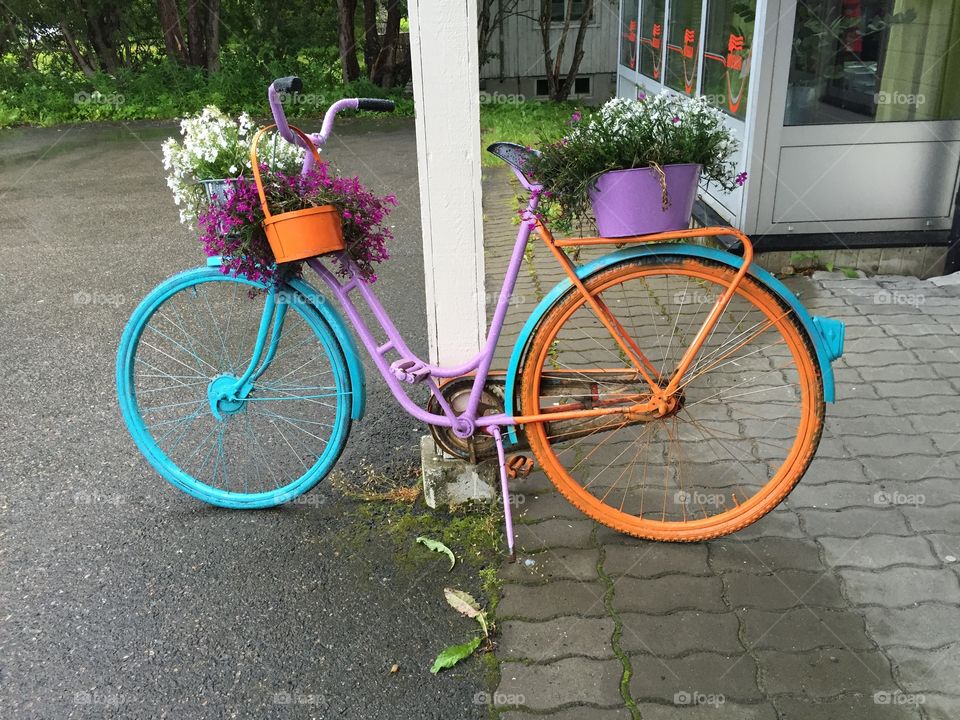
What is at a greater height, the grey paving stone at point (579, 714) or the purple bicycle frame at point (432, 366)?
the purple bicycle frame at point (432, 366)

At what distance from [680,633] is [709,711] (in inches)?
12.4

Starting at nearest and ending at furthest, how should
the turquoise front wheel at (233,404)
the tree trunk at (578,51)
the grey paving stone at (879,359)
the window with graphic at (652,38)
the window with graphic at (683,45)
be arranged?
the turquoise front wheel at (233,404) → the grey paving stone at (879,359) → the window with graphic at (683,45) → the window with graphic at (652,38) → the tree trunk at (578,51)

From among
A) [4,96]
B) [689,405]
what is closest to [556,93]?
[4,96]

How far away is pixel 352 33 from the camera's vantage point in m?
16.5

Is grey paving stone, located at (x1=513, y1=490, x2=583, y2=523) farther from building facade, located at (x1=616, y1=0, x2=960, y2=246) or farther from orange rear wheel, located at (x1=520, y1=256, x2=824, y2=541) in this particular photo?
building facade, located at (x1=616, y1=0, x2=960, y2=246)

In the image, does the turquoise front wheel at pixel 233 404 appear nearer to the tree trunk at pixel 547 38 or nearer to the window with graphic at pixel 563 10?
the tree trunk at pixel 547 38

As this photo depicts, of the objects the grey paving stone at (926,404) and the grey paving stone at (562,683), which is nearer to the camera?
the grey paving stone at (562,683)

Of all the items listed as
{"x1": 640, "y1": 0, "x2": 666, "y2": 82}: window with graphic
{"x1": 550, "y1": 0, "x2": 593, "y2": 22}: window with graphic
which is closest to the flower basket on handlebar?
{"x1": 640, "y1": 0, "x2": 666, "y2": 82}: window with graphic

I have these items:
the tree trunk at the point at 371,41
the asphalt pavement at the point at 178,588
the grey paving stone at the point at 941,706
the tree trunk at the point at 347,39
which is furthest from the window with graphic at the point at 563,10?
the grey paving stone at the point at 941,706

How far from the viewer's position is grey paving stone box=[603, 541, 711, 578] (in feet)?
9.46

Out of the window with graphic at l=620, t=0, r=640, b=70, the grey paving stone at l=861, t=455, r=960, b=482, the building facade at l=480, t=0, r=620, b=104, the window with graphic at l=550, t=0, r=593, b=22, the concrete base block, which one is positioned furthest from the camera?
the window with graphic at l=550, t=0, r=593, b=22

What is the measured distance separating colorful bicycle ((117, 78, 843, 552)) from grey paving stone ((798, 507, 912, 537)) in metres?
0.24

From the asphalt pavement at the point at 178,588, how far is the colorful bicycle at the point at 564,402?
217 mm

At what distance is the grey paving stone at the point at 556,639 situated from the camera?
2.54m
